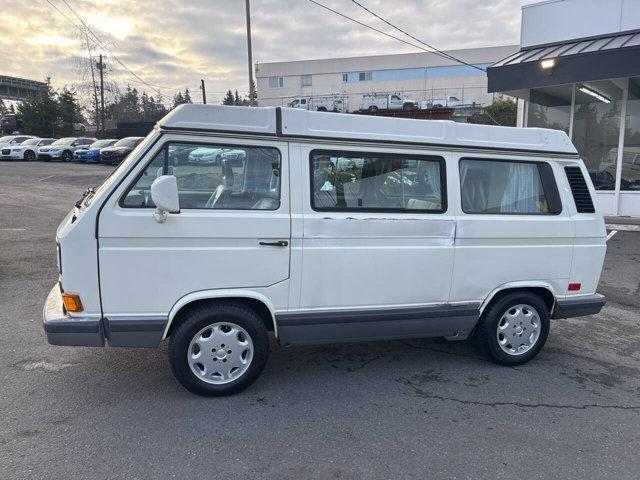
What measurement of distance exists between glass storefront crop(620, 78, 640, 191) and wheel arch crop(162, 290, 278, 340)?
11835mm

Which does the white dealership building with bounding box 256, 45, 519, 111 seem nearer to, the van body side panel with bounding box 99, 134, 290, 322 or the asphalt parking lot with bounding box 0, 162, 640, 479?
the asphalt parking lot with bounding box 0, 162, 640, 479

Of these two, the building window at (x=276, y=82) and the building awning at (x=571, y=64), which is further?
the building window at (x=276, y=82)

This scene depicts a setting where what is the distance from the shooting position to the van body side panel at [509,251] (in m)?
4.19

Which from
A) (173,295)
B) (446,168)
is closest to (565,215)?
(446,168)

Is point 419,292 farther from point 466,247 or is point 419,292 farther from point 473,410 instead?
point 473,410

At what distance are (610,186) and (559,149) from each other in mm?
9627

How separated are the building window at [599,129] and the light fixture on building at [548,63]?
2346 millimetres

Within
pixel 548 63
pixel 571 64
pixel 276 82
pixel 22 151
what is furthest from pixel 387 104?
pixel 571 64

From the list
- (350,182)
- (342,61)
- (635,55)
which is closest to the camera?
(350,182)

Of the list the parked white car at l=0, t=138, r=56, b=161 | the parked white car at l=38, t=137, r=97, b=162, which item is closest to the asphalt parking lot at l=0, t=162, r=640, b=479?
the parked white car at l=38, t=137, r=97, b=162

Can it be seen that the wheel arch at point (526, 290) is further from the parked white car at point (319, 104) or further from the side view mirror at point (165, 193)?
the parked white car at point (319, 104)

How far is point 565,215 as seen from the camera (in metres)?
4.48

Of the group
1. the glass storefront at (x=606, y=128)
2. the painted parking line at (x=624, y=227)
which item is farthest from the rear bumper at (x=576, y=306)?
the glass storefront at (x=606, y=128)

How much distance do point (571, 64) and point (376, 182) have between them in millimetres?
8524
